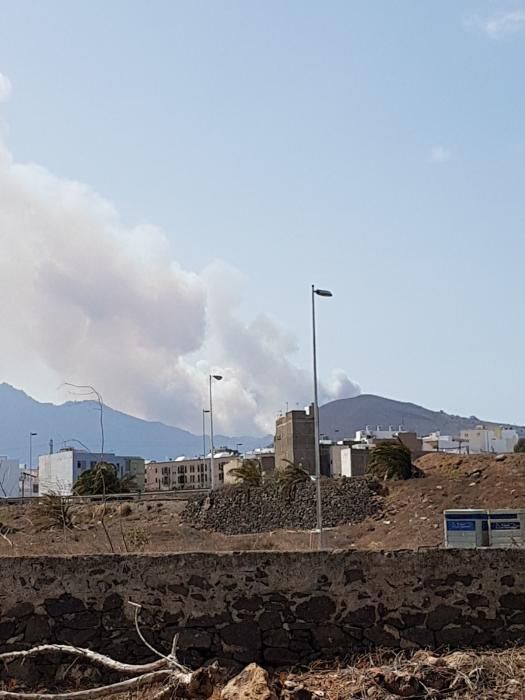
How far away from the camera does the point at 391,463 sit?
40125 millimetres

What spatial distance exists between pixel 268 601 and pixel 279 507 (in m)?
32.6

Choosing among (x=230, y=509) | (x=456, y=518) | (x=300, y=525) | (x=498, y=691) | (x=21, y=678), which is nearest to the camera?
(x=498, y=691)

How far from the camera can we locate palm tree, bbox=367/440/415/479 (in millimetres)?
39750

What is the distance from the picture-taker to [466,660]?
7.23 meters

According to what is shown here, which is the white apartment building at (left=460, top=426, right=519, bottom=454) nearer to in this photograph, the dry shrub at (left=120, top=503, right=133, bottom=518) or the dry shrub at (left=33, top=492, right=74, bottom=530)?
the dry shrub at (left=120, top=503, right=133, bottom=518)

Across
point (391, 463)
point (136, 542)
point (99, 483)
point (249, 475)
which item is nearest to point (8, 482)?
point (99, 483)

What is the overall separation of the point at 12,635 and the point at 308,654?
2581 millimetres

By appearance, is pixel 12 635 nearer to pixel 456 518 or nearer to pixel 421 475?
pixel 456 518

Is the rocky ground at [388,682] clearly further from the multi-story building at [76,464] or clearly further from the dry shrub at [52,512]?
the multi-story building at [76,464]

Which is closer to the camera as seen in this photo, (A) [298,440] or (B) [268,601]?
(B) [268,601]

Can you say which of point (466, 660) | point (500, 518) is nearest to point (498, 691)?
point (466, 660)

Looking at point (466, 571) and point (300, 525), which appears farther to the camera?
point (300, 525)

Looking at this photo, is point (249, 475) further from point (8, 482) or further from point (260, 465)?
point (8, 482)

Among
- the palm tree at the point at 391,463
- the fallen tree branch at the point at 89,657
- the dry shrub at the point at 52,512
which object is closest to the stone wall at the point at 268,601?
the fallen tree branch at the point at 89,657
